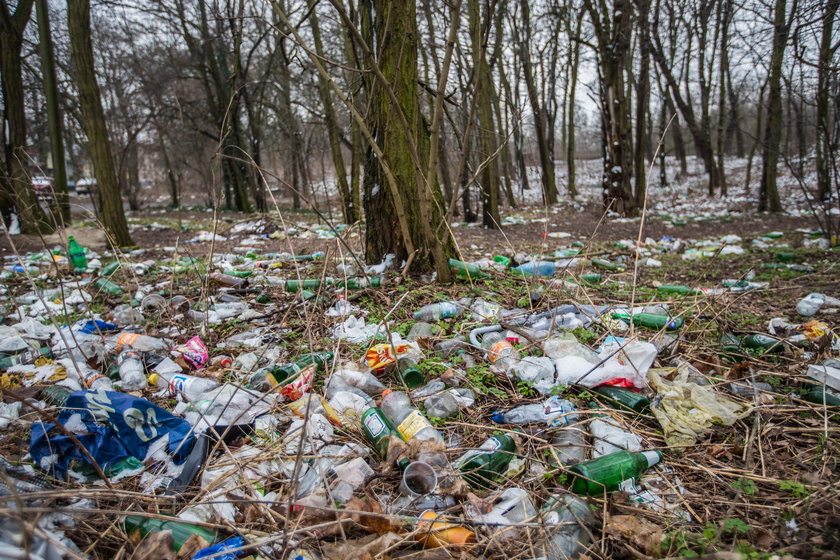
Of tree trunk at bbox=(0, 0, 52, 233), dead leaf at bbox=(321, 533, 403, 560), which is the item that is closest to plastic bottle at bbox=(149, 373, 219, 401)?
dead leaf at bbox=(321, 533, 403, 560)

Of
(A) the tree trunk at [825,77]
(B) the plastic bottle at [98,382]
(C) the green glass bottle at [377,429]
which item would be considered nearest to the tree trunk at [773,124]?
(A) the tree trunk at [825,77]

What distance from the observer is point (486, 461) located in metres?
1.51

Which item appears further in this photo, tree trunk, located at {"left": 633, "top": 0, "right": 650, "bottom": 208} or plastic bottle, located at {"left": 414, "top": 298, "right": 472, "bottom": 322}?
tree trunk, located at {"left": 633, "top": 0, "right": 650, "bottom": 208}

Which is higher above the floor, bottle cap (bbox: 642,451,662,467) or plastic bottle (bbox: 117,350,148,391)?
plastic bottle (bbox: 117,350,148,391)

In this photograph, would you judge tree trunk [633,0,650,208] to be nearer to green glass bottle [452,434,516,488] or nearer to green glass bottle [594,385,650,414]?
green glass bottle [594,385,650,414]

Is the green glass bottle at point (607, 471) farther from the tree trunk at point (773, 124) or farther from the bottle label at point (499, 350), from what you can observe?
the tree trunk at point (773, 124)

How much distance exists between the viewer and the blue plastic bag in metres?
1.54

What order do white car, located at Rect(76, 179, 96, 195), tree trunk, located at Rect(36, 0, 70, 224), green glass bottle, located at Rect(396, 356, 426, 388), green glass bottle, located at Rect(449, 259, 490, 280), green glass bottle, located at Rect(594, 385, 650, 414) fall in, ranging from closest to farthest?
green glass bottle, located at Rect(594, 385, 650, 414)
green glass bottle, located at Rect(396, 356, 426, 388)
green glass bottle, located at Rect(449, 259, 490, 280)
white car, located at Rect(76, 179, 96, 195)
tree trunk, located at Rect(36, 0, 70, 224)

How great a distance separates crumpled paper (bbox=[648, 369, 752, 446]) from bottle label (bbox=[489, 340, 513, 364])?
25.9 inches

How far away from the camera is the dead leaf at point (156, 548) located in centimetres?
114

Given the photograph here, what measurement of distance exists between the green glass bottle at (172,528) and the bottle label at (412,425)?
67 cm

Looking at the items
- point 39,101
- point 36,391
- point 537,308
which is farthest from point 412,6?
point 39,101

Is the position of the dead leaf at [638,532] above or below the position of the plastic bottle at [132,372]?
below

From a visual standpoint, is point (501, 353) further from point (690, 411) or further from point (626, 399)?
point (690, 411)
